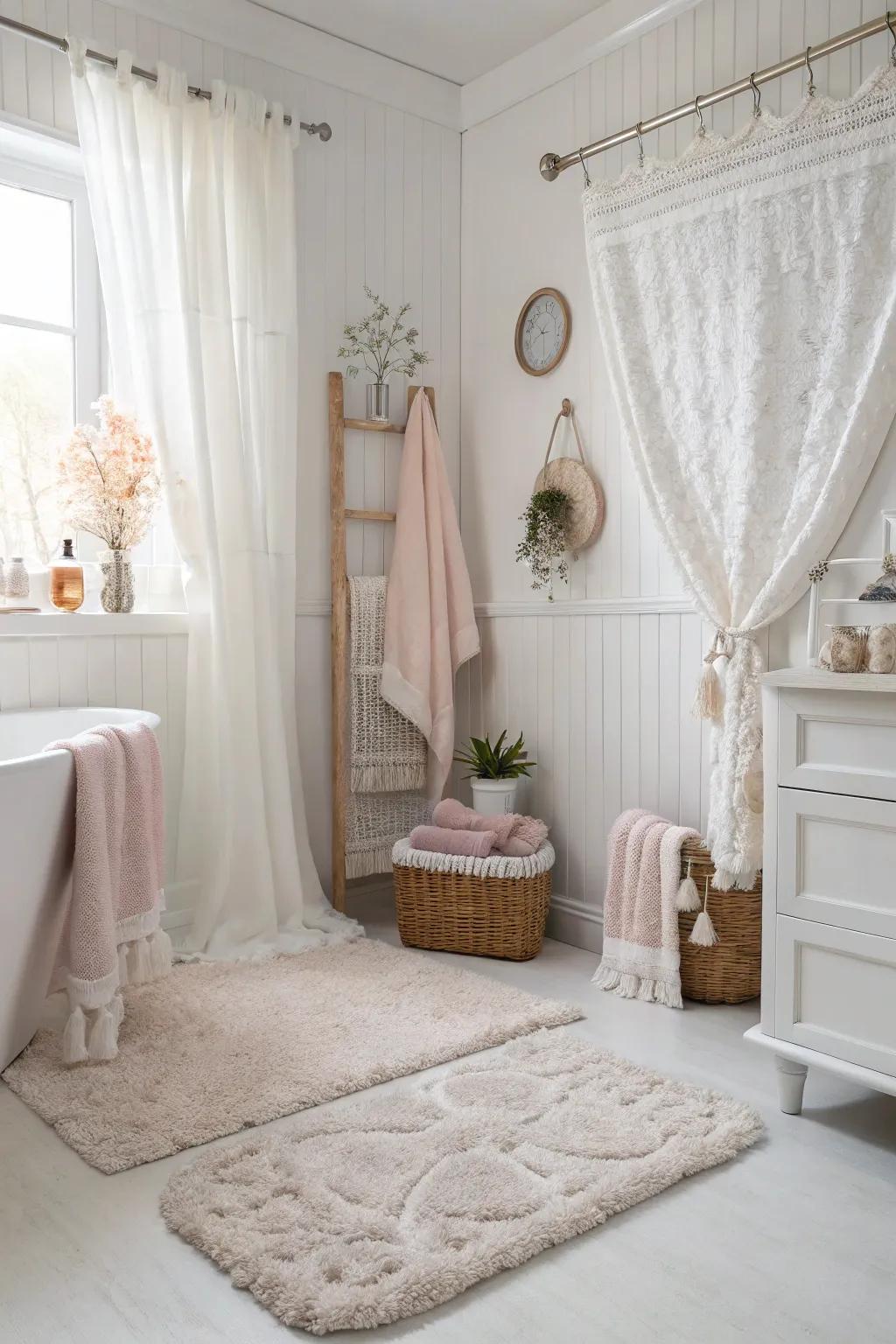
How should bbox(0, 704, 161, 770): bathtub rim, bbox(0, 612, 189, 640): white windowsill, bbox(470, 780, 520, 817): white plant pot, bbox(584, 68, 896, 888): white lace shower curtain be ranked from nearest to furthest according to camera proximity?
bbox(584, 68, 896, 888): white lace shower curtain < bbox(0, 704, 161, 770): bathtub rim < bbox(0, 612, 189, 640): white windowsill < bbox(470, 780, 520, 817): white plant pot

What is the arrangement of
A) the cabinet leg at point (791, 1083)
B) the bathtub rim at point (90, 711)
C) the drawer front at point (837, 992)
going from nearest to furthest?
the drawer front at point (837, 992), the cabinet leg at point (791, 1083), the bathtub rim at point (90, 711)

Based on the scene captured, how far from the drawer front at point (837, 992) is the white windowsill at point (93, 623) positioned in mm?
1805

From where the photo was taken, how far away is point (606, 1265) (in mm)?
1550

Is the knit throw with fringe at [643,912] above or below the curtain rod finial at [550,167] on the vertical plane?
below

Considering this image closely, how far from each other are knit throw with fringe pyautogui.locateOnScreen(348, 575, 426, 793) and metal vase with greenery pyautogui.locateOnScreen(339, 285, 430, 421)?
57cm

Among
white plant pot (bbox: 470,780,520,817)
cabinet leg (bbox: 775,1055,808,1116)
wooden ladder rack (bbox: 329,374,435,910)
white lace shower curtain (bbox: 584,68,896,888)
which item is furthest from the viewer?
wooden ladder rack (bbox: 329,374,435,910)

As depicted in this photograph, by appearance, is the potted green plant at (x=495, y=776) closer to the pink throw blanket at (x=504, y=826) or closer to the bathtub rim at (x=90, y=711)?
the pink throw blanket at (x=504, y=826)

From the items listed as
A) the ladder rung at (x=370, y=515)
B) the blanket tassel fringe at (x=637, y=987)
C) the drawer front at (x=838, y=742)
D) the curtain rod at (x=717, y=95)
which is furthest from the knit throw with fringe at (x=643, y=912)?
the curtain rod at (x=717, y=95)

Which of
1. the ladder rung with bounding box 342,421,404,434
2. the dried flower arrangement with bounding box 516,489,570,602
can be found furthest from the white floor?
the ladder rung with bounding box 342,421,404,434

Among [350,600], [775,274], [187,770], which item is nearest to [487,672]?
[350,600]

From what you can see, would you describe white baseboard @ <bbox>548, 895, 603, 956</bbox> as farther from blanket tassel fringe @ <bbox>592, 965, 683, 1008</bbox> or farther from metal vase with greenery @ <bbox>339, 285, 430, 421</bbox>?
metal vase with greenery @ <bbox>339, 285, 430, 421</bbox>

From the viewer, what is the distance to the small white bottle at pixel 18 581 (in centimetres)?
269

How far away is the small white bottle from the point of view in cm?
269

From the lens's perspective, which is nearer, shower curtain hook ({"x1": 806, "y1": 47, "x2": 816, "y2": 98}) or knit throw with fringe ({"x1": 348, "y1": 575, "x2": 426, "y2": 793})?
shower curtain hook ({"x1": 806, "y1": 47, "x2": 816, "y2": 98})
